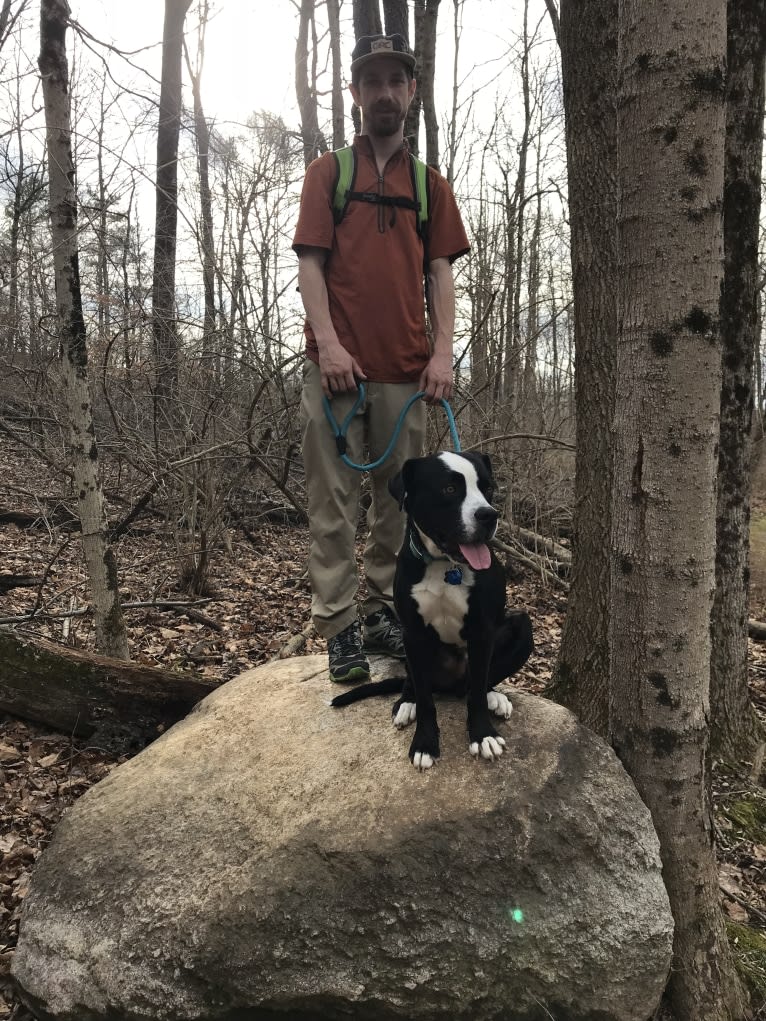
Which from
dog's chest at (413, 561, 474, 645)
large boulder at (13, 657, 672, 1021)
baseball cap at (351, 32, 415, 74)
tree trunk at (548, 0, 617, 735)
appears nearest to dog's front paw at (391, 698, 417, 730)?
large boulder at (13, 657, 672, 1021)

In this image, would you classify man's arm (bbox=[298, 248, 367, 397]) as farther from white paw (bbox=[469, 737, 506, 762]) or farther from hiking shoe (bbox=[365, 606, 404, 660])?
white paw (bbox=[469, 737, 506, 762])

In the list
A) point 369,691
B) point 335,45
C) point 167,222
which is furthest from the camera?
point 335,45

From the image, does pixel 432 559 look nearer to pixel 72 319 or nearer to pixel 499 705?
pixel 499 705

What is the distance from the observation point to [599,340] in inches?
139

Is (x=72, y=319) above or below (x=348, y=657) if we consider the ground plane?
above

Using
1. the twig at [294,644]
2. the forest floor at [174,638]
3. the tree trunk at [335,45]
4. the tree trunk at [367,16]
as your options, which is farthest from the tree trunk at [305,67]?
the twig at [294,644]

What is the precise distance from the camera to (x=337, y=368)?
3131mm

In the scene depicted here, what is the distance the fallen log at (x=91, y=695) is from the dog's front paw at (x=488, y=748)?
6.34 ft

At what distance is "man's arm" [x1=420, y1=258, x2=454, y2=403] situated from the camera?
10.7 ft

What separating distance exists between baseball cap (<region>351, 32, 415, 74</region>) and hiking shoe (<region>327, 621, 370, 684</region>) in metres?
2.57

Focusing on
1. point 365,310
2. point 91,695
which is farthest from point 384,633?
point 91,695

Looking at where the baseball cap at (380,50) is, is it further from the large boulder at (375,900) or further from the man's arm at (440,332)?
the large boulder at (375,900)

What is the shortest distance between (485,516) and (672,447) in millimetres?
630

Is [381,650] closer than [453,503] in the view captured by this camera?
No
